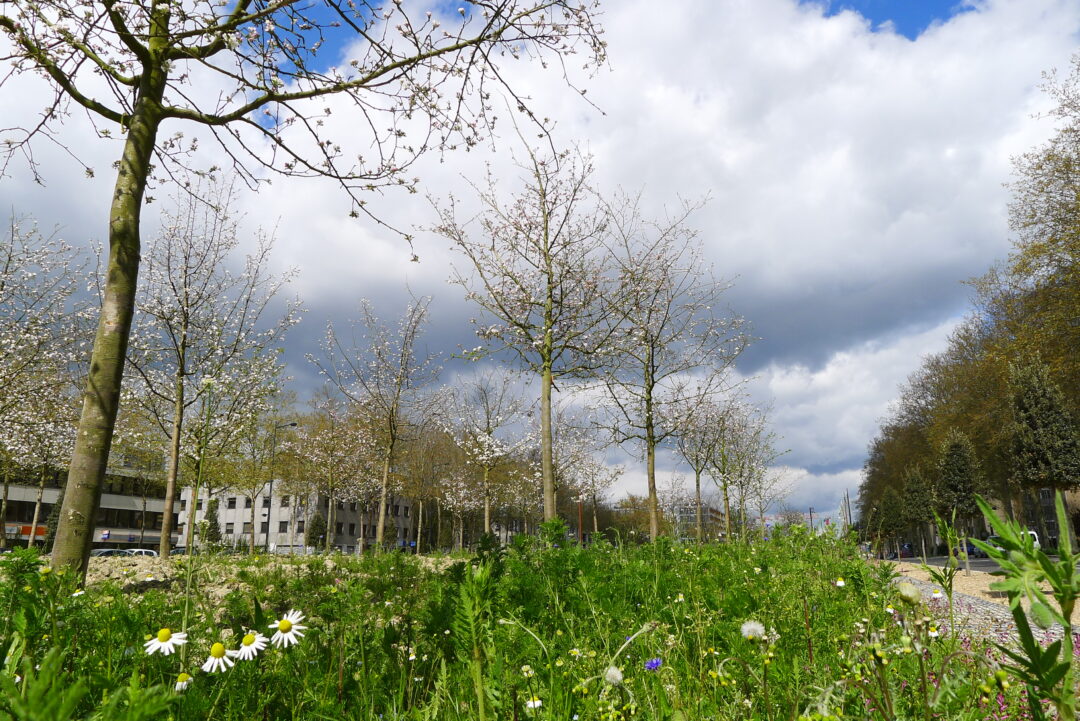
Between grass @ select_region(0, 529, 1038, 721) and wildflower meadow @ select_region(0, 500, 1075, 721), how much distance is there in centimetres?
1

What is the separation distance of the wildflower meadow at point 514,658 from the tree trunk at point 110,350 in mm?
Result: 1231

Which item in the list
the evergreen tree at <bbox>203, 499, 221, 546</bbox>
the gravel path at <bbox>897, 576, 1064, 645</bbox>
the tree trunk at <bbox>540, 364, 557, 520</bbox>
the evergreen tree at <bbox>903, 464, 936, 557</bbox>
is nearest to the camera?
the evergreen tree at <bbox>203, 499, 221, 546</bbox>

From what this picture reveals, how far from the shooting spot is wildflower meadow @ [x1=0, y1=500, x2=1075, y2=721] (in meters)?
1.36

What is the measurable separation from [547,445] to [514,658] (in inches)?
391

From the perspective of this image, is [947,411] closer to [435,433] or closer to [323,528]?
[435,433]

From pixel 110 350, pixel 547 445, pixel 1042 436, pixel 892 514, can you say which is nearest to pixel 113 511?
pixel 547 445

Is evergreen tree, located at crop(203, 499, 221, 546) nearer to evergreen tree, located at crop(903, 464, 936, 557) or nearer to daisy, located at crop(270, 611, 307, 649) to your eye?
daisy, located at crop(270, 611, 307, 649)

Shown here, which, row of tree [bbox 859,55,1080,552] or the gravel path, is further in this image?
row of tree [bbox 859,55,1080,552]

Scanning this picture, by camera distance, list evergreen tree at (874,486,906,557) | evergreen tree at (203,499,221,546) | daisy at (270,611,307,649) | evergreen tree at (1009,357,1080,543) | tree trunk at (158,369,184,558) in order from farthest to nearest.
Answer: evergreen tree at (874,486,906,557), evergreen tree at (1009,357,1080,543), tree trunk at (158,369,184,558), evergreen tree at (203,499,221,546), daisy at (270,611,307,649)

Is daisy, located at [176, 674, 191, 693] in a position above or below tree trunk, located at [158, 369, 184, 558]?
below

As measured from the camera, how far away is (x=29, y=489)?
50.1m

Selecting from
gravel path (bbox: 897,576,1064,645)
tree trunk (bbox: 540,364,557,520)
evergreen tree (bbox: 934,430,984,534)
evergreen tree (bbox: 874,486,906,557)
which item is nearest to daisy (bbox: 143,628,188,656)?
gravel path (bbox: 897,576,1064,645)

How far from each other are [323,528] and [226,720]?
50.0 meters

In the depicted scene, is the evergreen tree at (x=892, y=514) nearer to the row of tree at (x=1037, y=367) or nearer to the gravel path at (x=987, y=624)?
the row of tree at (x=1037, y=367)
